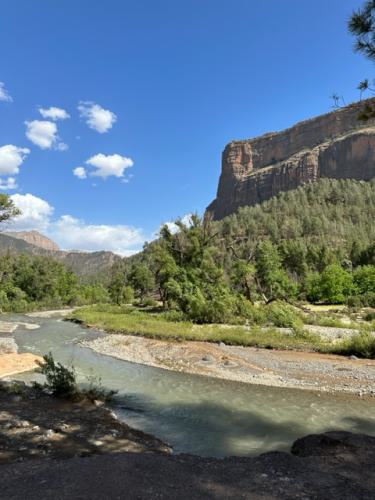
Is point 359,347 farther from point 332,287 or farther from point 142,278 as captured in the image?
point 142,278

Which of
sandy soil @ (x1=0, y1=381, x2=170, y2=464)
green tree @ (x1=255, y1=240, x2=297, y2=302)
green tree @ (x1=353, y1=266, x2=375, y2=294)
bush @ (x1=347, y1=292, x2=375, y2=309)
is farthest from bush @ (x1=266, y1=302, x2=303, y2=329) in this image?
green tree @ (x1=353, y1=266, x2=375, y2=294)

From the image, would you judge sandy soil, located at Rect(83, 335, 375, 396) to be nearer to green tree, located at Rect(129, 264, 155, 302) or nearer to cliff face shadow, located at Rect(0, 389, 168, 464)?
cliff face shadow, located at Rect(0, 389, 168, 464)

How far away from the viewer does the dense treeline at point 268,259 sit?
41.8 metres

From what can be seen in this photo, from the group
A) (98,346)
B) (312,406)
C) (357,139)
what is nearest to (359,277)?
(98,346)

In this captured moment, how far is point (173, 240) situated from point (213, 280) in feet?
32.0

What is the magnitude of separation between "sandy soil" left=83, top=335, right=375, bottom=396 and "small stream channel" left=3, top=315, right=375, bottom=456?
1.16 meters

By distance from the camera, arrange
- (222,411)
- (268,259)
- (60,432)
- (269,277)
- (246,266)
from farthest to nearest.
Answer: (268,259) → (269,277) → (246,266) → (222,411) → (60,432)

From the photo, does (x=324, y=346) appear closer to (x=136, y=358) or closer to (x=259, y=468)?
(x=136, y=358)

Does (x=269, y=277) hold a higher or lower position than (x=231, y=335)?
higher

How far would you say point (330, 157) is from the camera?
189 meters

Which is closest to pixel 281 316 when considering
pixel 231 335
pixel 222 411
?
pixel 231 335

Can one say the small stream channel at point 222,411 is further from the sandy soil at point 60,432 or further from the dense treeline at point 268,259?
the dense treeline at point 268,259

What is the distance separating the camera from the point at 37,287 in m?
79.2

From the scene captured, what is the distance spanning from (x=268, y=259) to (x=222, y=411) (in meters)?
44.0
